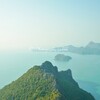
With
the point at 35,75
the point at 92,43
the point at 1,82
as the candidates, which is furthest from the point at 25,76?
the point at 92,43

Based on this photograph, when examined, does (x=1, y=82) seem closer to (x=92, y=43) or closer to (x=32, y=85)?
(x=32, y=85)

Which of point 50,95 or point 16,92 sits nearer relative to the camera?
point 50,95

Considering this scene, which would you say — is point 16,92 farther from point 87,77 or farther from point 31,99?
point 87,77

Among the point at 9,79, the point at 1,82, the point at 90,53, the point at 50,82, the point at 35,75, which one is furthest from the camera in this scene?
the point at 90,53

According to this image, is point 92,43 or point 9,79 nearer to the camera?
point 9,79

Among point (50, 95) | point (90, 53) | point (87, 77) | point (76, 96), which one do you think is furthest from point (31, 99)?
point (90, 53)

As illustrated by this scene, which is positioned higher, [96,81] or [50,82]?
[50,82]

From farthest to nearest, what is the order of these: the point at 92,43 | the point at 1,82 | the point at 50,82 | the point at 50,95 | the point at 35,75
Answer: the point at 92,43, the point at 1,82, the point at 35,75, the point at 50,82, the point at 50,95

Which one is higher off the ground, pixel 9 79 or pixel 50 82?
pixel 50 82

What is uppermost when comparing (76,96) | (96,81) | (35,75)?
(35,75)
